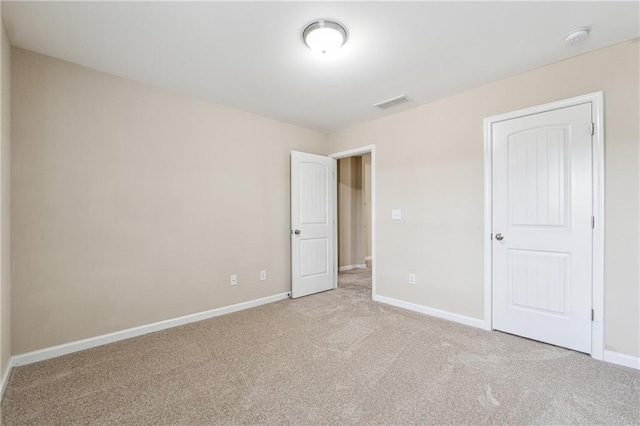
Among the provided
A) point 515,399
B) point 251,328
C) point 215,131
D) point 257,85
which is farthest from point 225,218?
point 515,399

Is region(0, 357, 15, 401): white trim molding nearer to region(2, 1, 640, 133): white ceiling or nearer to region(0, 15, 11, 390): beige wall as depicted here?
region(0, 15, 11, 390): beige wall

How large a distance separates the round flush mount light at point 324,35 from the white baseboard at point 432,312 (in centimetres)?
287

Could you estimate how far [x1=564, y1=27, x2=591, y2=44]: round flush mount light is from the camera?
1988 millimetres

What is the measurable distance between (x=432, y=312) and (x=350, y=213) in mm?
3208

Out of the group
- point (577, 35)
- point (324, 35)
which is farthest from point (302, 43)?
point (577, 35)

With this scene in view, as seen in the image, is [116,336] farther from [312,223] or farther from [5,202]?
[312,223]

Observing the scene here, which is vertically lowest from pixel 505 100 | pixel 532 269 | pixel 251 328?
pixel 251 328

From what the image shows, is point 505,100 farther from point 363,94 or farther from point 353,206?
point 353,206

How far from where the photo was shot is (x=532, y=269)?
2.60 meters

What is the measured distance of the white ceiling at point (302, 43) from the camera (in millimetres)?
1797

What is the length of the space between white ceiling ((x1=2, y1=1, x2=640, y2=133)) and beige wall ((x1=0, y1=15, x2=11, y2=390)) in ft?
0.82

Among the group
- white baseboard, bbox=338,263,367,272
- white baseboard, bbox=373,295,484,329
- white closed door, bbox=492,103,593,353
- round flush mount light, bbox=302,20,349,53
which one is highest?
round flush mount light, bbox=302,20,349,53

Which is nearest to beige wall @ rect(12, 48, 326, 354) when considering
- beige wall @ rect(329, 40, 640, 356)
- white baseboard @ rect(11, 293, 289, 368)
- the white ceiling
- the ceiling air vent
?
white baseboard @ rect(11, 293, 289, 368)

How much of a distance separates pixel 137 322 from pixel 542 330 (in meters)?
3.76
